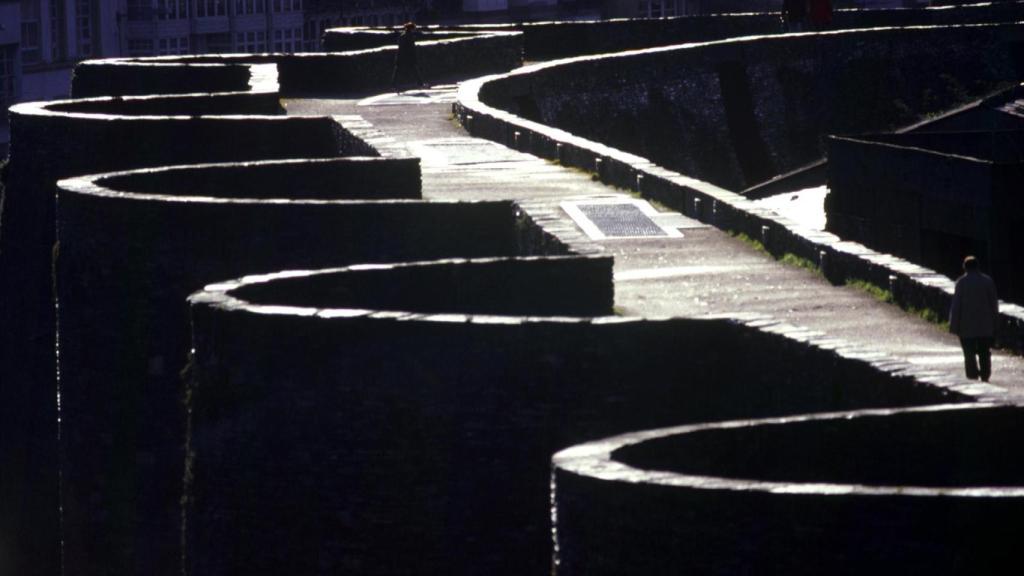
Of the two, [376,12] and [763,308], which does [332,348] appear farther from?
[376,12]

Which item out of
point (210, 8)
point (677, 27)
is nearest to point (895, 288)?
point (677, 27)

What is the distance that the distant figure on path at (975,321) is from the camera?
47.3ft

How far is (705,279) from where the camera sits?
18.0 meters

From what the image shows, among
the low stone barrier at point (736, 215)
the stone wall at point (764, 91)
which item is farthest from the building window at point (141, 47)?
the low stone barrier at point (736, 215)

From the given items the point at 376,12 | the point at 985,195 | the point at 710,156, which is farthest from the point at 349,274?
the point at 376,12

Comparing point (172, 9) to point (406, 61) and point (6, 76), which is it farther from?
point (406, 61)

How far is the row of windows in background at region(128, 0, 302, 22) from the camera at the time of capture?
7381 cm

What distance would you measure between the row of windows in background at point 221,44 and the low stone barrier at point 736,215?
43617 mm

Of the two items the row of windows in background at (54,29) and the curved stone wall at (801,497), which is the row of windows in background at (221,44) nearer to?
the row of windows in background at (54,29)

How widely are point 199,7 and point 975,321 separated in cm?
6355

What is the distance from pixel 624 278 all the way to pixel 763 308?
1837 mm

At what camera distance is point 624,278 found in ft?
59.6

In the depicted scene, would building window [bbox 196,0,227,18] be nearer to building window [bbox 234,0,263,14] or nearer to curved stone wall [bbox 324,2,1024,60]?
building window [bbox 234,0,263,14]

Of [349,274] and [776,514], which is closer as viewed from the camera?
[776,514]
